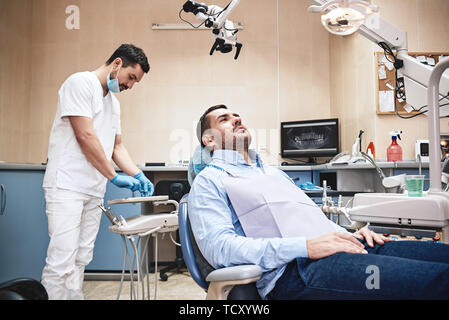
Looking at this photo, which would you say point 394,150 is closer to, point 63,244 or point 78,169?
point 78,169

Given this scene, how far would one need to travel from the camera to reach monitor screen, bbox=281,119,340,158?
3.23 m

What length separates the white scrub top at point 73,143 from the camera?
1582 millimetres

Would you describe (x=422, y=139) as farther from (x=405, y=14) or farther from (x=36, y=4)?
(x=36, y=4)

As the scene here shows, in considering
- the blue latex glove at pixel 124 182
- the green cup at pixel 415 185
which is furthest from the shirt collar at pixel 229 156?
the blue latex glove at pixel 124 182

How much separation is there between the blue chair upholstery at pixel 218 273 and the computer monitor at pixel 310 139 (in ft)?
8.04

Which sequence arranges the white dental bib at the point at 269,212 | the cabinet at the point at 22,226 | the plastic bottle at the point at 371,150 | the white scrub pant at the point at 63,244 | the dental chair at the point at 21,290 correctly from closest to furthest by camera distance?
1. the dental chair at the point at 21,290
2. the white dental bib at the point at 269,212
3. the white scrub pant at the point at 63,244
4. the cabinet at the point at 22,226
5. the plastic bottle at the point at 371,150

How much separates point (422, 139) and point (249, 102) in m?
1.74

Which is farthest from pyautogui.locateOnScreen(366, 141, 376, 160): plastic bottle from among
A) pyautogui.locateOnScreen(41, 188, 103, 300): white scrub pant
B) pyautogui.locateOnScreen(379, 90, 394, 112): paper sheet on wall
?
pyautogui.locateOnScreen(41, 188, 103, 300): white scrub pant

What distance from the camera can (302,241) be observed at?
2.95ft

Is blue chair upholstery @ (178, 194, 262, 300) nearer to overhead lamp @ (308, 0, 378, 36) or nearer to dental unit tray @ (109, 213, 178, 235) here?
dental unit tray @ (109, 213, 178, 235)

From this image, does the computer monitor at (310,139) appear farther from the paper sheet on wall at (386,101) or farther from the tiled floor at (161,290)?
the tiled floor at (161,290)
